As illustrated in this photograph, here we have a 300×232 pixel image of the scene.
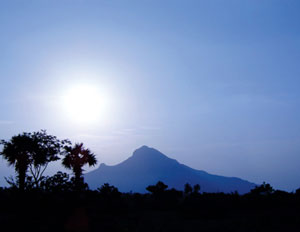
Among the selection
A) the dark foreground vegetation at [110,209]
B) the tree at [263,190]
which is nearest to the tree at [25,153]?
the dark foreground vegetation at [110,209]

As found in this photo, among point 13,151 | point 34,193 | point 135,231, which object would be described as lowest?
point 135,231

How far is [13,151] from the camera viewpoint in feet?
107

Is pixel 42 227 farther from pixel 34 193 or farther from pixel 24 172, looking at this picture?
pixel 24 172

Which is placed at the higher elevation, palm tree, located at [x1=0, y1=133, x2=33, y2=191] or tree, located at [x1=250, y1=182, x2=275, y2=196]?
palm tree, located at [x1=0, y1=133, x2=33, y2=191]

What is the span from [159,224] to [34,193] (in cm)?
850

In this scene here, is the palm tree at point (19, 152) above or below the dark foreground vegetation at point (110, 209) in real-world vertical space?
above

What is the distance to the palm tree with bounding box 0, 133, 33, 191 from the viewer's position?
32.2m

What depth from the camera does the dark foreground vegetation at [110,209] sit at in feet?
A: 56.0

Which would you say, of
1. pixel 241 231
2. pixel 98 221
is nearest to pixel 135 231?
pixel 98 221

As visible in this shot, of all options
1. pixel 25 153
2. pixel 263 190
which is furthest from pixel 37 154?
pixel 263 190

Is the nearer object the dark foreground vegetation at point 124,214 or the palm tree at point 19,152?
the dark foreground vegetation at point 124,214

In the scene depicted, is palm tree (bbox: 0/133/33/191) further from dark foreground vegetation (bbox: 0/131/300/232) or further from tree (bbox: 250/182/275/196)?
tree (bbox: 250/182/275/196)

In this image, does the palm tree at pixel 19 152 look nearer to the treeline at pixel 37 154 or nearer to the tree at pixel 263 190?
the treeline at pixel 37 154

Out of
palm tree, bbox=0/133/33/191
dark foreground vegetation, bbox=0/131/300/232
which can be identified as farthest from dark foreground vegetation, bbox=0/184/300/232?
palm tree, bbox=0/133/33/191
